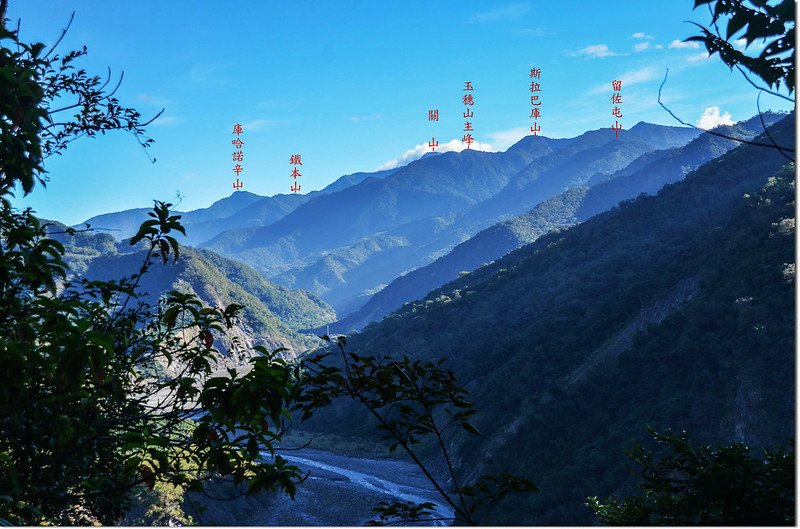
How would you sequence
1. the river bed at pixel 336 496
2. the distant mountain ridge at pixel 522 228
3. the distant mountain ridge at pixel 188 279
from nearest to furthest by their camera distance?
the river bed at pixel 336 496, the distant mountain ridge at pixel 188 279, the distant mountain ridge at pixel 522 228

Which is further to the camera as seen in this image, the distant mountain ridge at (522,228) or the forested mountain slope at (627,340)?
the distant mountain ridge at (522,228)

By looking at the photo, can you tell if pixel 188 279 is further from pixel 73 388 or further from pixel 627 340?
pixel 73 388

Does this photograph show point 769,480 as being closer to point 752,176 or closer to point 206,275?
point 752,176

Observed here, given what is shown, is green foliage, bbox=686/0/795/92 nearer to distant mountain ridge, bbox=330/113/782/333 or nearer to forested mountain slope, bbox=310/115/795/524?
forested mountain slope, bbox=310/115/795/524

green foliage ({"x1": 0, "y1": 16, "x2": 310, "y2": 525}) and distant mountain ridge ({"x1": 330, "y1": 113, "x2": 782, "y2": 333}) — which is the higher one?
distant mountain ridge ({"x1": 330, "y1": 113, "x2": 782, "y2": 333})

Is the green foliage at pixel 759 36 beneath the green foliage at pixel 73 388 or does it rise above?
above

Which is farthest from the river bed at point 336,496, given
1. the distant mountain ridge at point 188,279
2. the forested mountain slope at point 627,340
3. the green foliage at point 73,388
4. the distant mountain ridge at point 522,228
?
the distant mountain ridge at point 522,228

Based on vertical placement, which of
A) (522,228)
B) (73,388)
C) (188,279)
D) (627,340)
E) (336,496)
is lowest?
(336,496)

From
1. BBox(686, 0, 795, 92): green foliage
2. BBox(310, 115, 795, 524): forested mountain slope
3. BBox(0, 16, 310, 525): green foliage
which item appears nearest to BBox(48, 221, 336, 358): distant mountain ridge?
BBox(310, 115, 795, 524): forested mountain slope

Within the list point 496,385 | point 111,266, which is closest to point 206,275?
point 111,266

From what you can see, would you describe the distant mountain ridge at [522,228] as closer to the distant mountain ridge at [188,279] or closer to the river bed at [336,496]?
the distant mountain ridge at [188,279]

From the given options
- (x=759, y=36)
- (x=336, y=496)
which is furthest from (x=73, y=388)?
(x=336, y=496)
